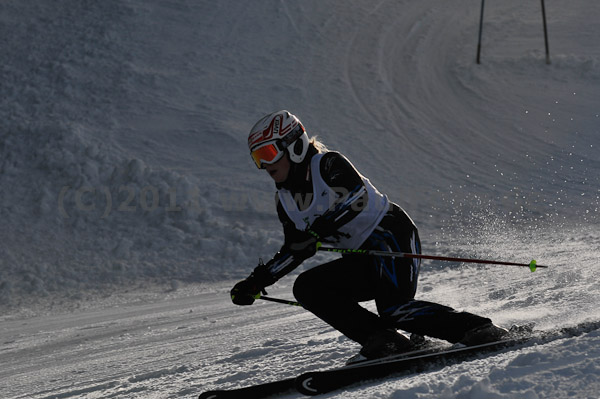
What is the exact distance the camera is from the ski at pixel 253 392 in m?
3.74

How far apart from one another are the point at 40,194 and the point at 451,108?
Answer: 856cm

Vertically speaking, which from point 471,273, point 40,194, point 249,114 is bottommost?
point 471,273

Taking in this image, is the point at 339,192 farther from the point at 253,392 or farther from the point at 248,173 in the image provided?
the point at 248,173

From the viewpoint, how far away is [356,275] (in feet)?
13.4

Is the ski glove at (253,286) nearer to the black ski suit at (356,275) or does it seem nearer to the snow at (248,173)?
the black ski suit at (356,275)

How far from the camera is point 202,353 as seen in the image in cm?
521

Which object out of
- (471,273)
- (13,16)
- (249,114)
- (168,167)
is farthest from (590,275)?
(13,16)

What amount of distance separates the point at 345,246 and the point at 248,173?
7584 mm

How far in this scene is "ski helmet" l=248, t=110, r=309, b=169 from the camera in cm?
390

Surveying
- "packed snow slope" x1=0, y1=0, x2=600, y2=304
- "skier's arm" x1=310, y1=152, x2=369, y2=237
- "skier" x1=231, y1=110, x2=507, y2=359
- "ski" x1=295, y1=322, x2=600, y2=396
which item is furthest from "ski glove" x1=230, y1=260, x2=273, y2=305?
"packed snow slope" x1=0, y1=0, x2=600, y2=304

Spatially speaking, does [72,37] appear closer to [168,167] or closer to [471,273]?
[168,167]

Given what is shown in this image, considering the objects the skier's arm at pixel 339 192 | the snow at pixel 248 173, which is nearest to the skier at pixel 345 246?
the skier's arm at pixel 339 192

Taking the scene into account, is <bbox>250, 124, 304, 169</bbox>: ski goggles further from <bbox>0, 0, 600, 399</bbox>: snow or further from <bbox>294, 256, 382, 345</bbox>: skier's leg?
<bbox>0, 0, 600, 399</bbox>: snow

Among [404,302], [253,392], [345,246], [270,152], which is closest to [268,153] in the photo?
[270,152]
